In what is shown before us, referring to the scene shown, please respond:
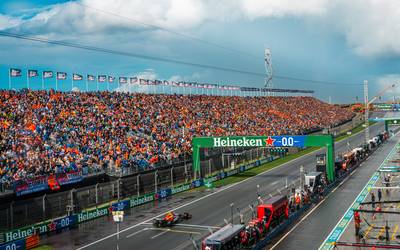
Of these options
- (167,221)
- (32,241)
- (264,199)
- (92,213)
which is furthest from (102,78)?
(32,241)

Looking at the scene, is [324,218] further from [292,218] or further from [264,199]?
[264,199]

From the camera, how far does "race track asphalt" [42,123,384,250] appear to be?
31719 mm

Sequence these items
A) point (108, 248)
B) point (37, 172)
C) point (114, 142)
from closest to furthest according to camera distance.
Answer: point (108, 248) → point (37, 172) → point (114, 142)

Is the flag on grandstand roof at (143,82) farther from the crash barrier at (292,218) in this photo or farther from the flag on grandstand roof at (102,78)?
the crash barrier at (292,218)

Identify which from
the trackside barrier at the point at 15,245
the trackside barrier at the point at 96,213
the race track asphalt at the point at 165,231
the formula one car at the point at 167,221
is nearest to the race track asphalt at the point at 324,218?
the trackside barrier at the point at 96,213

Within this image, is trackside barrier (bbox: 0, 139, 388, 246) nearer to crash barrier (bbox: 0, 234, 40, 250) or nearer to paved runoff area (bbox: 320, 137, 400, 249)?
crash barrier (bbox: 0, 234, 40, 250)

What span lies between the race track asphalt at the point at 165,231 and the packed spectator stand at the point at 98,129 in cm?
736

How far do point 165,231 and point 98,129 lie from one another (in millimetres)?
23550

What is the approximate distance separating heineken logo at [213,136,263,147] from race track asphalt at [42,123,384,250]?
496cm

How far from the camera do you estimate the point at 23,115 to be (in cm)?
4934

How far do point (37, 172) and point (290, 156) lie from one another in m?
56.7

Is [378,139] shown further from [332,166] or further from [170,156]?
[170,156]

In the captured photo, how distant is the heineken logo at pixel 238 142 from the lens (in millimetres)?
56312

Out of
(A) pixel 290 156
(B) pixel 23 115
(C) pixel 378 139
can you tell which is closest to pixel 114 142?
(B) pixel 23 115
